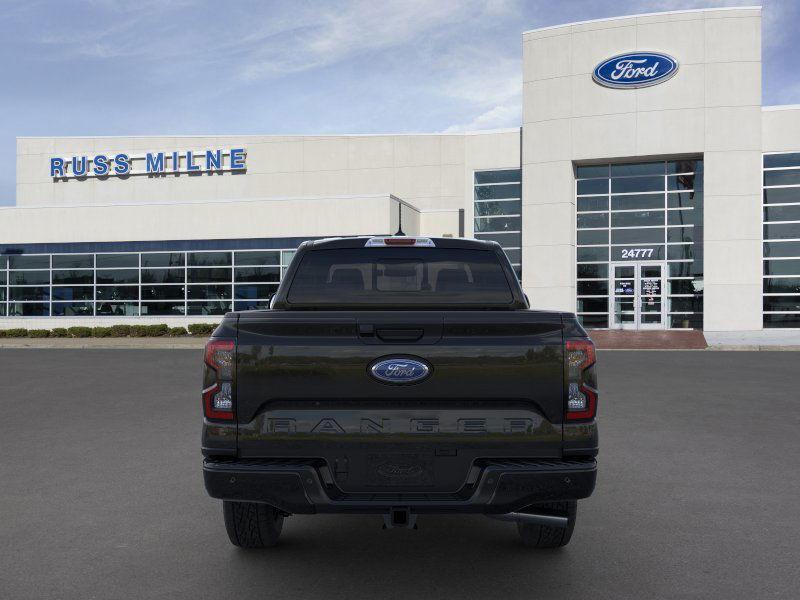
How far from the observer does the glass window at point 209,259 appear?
35.1 meters

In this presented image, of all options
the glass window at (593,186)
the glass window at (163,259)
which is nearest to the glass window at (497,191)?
the glass window at (593,186)

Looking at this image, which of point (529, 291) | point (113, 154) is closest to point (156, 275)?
point (113, 154)

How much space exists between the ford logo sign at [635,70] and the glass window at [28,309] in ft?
91.7

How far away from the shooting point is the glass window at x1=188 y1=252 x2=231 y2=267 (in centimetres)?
3512

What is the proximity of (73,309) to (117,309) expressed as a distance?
2.34 meters

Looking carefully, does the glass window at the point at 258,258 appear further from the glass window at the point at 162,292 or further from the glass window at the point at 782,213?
the glass window at the point at 782,213

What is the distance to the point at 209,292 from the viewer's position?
35500 mm

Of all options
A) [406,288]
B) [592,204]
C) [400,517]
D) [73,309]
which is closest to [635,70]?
[592,204]

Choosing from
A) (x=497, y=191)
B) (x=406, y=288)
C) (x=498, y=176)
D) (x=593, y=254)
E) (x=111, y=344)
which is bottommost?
(x=111, y=344)

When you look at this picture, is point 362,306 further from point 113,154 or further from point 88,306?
point 113,154

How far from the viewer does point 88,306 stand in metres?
36.9

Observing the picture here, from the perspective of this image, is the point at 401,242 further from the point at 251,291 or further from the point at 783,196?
the point at 251,291

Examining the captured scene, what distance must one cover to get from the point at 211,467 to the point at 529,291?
29.1 m

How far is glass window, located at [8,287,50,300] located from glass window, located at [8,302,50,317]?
0.98 ft
